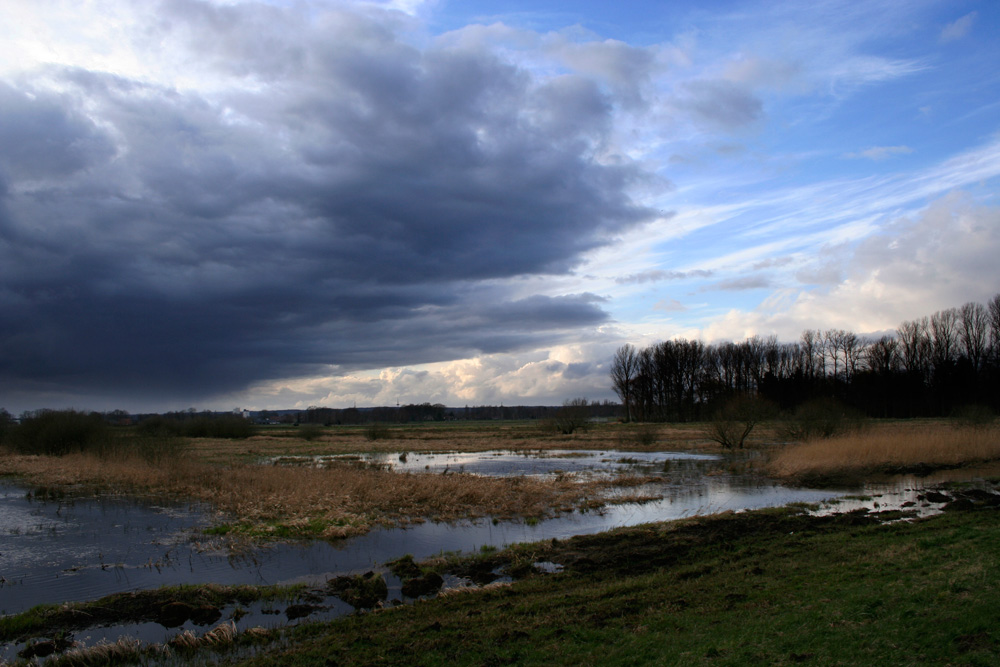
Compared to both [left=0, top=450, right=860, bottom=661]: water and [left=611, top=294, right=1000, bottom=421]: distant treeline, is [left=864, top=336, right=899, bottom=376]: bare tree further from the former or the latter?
[left=0, top=450, right=860, bottom=661]: water

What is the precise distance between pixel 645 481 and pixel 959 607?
23874 mm

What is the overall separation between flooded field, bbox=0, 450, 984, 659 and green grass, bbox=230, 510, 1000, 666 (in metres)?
2.25

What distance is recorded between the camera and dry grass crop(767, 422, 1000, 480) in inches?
1264

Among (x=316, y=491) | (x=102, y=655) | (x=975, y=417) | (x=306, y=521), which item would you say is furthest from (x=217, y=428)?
(x=975, y=417)

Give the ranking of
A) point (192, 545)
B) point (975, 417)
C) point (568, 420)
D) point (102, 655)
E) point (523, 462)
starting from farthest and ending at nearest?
point (568, 420) → point (523, 462) → point (975, 417) → point (192, 545) → point (102, 655)

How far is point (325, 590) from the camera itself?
12.2 metres

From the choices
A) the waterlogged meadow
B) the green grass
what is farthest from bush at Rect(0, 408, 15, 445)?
the green grass

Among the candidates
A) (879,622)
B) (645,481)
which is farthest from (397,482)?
(879,622)

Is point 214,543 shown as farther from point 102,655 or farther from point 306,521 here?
point 102,655

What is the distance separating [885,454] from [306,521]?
3234cm

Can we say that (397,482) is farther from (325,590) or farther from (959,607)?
(959,607)

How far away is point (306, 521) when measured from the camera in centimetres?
1912

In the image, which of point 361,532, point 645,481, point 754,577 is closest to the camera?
point 754,577

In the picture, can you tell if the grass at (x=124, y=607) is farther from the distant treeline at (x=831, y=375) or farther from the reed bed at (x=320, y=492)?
the distant treeline at (x=831, y=375)
